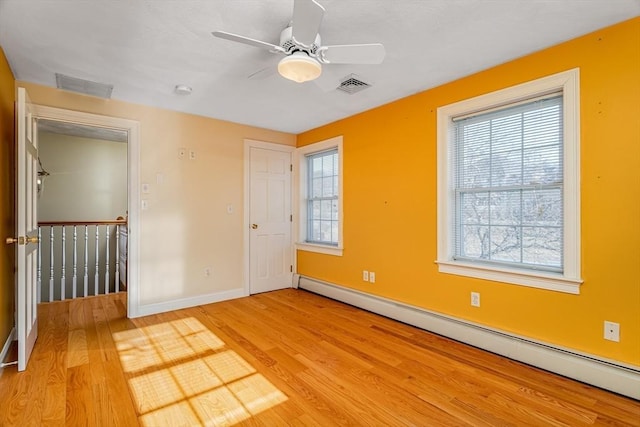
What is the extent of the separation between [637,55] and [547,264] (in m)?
1.48

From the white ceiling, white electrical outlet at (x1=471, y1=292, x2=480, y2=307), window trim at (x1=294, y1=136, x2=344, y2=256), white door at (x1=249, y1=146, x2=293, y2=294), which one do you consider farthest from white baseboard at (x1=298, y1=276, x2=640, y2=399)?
the white ceiling

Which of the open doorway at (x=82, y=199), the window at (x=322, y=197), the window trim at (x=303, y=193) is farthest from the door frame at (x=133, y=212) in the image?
the window at (x=322, y=197)

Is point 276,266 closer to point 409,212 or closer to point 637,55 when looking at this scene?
point 409,212

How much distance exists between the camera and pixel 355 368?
235 centimetres

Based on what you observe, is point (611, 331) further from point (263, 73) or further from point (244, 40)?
point (263, 73)

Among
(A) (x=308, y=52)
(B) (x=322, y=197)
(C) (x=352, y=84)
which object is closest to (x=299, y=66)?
(A) (x=308, y=52)

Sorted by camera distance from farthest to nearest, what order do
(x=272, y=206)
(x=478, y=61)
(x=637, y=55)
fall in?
(x=272, y=206) → (x=478, y=61) → (x=637, y=55)

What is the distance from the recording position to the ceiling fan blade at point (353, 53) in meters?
1.86

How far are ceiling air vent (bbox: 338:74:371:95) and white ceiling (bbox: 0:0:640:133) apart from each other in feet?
A: 0.22

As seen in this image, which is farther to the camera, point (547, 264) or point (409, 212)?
point (409, 212)

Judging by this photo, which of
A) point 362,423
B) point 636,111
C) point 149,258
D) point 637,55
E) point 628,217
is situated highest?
point 637,55

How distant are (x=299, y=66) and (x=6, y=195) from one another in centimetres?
265

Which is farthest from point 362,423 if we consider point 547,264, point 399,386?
point 547,264

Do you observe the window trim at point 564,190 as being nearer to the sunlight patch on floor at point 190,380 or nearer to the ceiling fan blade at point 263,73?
the ceiling fan blade at point 263,73
